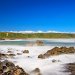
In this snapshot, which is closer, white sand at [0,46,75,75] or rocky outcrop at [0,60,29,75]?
rocky outcrop at [0,60,29,75]

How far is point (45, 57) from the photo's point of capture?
22.8m

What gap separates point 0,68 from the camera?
50.0ft

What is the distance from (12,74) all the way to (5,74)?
21.4 inches

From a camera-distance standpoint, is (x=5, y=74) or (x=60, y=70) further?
(x=60, y=70)

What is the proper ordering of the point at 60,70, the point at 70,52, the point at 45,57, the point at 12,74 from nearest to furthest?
the point at 12,74 < the point at 60,70 < the point at 45,57 < the point at 70,52

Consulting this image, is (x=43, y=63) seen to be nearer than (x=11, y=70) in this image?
No

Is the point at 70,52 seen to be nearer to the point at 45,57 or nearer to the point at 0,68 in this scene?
the point at 45,57

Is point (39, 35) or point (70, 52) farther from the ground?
point (39, 35)

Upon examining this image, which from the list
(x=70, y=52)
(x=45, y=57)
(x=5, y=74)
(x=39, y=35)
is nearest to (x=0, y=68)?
(x=5, y=74)

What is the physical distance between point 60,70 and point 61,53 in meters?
10.2

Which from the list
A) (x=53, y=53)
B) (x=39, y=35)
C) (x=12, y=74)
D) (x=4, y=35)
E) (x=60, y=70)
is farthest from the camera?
(x=39, y=35)

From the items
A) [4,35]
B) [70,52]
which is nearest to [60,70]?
[70,52]

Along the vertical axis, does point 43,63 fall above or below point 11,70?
above

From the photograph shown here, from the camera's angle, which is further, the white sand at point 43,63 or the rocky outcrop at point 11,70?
the white sand at point 43,63
